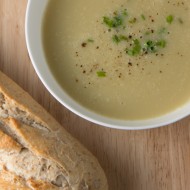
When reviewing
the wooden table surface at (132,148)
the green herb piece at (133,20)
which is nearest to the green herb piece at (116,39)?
the green herb piece at (133,20)

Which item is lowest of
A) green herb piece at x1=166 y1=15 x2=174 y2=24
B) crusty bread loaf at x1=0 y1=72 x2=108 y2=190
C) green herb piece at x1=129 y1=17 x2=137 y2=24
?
crusty bread loaf at x1=0 y1=72 x2=108 y2=190

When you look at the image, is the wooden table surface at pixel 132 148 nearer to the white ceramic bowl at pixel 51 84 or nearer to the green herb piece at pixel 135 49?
the white ceramic bowl at pixel 51 84

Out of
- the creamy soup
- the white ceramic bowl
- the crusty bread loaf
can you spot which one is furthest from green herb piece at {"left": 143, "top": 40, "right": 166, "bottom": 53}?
the crusty bread loaf

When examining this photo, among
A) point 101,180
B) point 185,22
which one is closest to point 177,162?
point 101,180

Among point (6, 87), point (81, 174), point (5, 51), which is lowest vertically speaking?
point (81, 174)

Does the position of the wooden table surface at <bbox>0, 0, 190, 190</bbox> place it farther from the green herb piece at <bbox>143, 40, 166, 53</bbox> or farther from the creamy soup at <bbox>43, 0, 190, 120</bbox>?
the green herb piece at <bbox>143, 40, 166, 53</bbox>

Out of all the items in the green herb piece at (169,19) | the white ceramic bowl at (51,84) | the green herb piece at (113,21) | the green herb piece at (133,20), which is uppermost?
the green herb piece at (169,19)

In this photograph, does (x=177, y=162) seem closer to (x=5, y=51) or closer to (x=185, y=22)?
(x=185, y=22)
